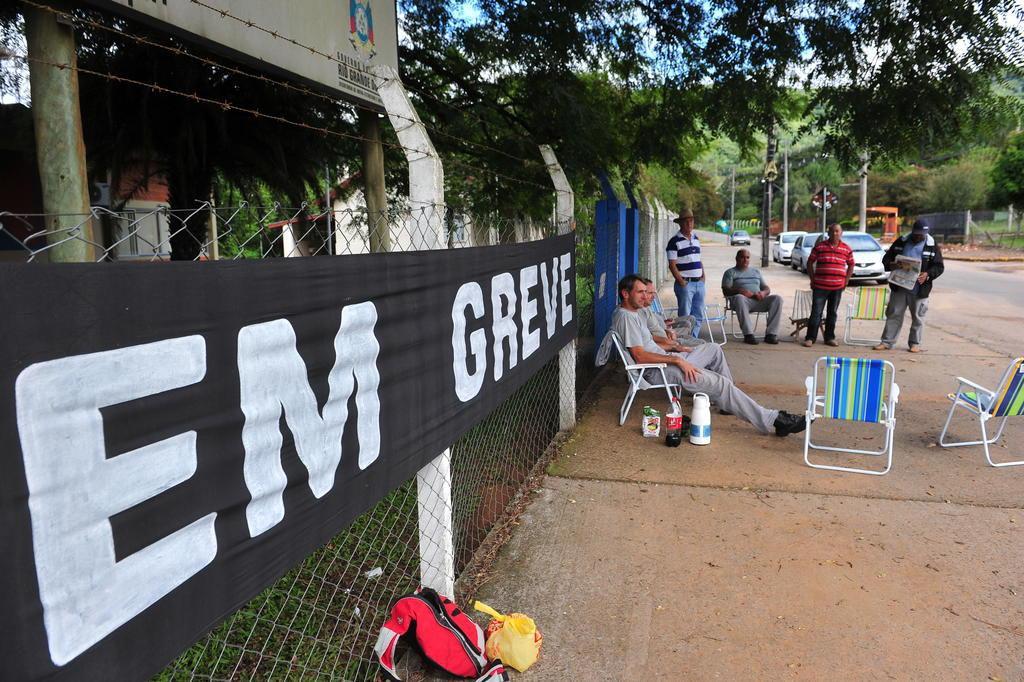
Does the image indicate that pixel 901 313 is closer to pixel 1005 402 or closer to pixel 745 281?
pixel 745 281

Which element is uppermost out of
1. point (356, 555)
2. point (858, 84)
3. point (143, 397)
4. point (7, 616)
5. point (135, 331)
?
point (858, 84)

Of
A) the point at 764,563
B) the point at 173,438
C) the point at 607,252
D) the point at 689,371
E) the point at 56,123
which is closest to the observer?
the point at 173,438

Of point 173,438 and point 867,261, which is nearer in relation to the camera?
point 173,438

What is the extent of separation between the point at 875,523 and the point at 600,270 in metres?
3.85

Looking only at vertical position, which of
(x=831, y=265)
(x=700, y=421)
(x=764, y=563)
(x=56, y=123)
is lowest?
(x=764, y=563)

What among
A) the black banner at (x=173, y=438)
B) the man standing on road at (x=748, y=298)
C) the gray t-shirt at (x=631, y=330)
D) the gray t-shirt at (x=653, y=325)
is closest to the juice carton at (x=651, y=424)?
the gray t-shirt at (x=631, y=330)

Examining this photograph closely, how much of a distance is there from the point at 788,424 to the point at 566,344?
1.78 m

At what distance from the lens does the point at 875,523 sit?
432 cm

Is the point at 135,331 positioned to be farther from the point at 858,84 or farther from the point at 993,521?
the point at 858,84

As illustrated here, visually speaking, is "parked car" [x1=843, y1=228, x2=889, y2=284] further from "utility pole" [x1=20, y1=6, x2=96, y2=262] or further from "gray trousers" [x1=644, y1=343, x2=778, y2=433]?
"utility pole" [x1=20, y1=6, x2=96, y2=262]

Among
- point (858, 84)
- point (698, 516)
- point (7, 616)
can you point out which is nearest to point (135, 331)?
point (7, 616)

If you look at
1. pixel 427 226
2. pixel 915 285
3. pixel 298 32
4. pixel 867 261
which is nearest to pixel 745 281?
pixel 915 285

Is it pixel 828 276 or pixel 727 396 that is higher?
pixel 828 276

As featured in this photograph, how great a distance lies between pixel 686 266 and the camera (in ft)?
31.2
